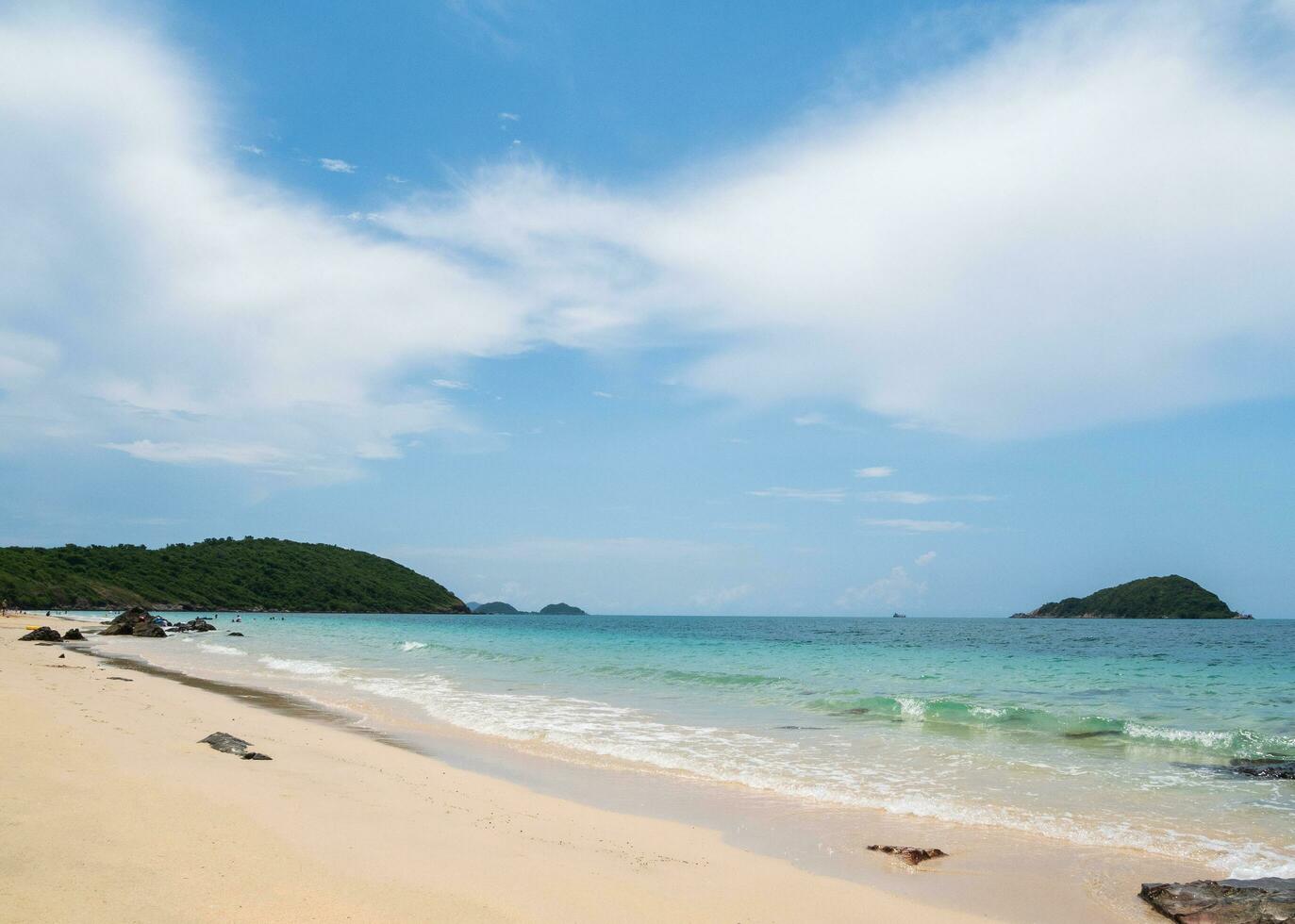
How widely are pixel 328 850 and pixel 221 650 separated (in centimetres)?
3842

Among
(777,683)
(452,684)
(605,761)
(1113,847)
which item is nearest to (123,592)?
(452,684)

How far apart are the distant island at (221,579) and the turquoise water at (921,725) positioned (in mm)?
69136

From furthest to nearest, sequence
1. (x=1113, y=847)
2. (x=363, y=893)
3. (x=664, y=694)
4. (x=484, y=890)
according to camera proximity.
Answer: (x=664, y=694) < (x=1113, y=847) < (x=484, y=890) < (x=363, y=893)

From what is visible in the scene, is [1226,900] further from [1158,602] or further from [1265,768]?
[1158,602]

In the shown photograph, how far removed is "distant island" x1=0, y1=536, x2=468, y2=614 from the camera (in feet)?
287

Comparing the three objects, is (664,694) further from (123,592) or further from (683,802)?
(123,592)

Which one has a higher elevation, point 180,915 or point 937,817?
point 180,915

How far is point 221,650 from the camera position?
38.7 m

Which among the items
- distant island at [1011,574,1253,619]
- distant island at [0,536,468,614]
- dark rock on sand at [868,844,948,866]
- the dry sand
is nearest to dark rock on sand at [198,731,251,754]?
the dry sand

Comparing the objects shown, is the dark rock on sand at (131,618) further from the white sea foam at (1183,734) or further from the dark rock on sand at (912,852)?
the white sea foam at (1183,734)

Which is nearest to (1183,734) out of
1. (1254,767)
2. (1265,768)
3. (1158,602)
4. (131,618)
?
(1254,767)

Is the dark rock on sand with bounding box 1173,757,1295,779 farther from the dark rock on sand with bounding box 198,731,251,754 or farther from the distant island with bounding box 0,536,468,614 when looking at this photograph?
the distant island with bounding box 0,536,468,614

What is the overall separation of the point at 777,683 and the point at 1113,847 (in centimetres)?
1710

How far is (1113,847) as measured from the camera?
8.47 m
